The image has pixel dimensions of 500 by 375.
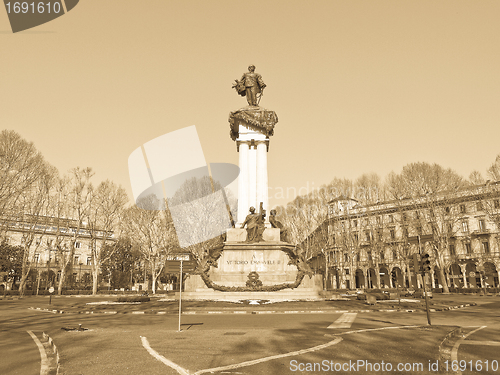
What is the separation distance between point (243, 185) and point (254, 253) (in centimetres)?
612

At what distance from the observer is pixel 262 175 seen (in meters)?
29.2

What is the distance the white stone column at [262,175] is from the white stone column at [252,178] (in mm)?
248

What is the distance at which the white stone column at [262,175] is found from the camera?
28.6 metres

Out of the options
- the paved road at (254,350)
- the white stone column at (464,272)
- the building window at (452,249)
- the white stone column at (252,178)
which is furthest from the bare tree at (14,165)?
the building window at (452,249)

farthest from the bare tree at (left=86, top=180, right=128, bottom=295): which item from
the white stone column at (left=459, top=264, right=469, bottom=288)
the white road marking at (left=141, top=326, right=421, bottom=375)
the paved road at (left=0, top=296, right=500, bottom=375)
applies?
the white stone column at (left=459, top=264, right=469, bottom=288)

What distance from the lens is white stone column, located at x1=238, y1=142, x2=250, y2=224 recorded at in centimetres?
2861

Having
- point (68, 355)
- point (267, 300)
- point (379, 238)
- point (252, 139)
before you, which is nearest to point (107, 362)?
point (68, 355)

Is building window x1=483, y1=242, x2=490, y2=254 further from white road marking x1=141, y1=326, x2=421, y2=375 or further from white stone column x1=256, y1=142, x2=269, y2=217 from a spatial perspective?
white road marking x1=141, y1=326, x2=421, y2=375

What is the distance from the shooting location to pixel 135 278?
3263 inches

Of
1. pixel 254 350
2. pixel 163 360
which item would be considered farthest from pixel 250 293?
pixel 163 360

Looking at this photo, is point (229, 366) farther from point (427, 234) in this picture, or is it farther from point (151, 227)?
point (151, 227)

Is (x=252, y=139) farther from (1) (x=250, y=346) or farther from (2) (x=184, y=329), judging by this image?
(1) (x=250, y=346)

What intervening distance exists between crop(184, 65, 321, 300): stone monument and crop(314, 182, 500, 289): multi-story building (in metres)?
10.7

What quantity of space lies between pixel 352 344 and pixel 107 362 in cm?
569
